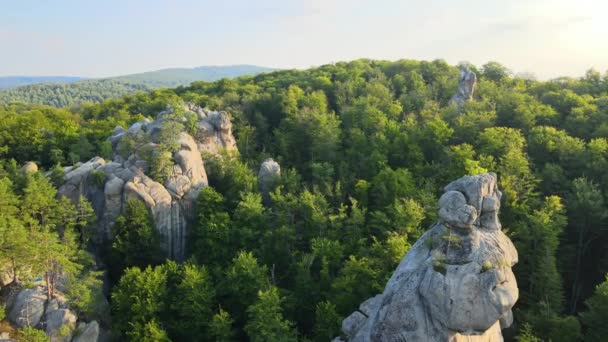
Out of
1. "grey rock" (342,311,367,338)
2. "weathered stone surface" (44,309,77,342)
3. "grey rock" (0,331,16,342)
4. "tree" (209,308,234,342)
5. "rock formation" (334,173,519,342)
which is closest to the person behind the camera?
"rock formation" (334,173,519,342)

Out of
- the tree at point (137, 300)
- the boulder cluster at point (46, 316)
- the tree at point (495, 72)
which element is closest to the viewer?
the boulder cluster at point (46, 316)

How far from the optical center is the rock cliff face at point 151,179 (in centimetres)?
4284

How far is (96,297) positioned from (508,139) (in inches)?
1705

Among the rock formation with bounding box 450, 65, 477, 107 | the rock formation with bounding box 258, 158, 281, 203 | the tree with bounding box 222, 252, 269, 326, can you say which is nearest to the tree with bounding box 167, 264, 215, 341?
the tree with bounding box 222, 252, 269, 326

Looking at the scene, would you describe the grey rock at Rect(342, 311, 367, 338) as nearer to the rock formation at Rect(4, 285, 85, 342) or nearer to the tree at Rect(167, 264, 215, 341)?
the tree at Rect(167, 264, 215, 341)

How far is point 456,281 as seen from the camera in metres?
22.2

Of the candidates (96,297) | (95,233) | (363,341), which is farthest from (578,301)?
(95,233)

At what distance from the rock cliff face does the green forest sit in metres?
1.77

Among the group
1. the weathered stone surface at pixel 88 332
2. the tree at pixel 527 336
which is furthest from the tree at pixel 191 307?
the tree at pixel 527 336

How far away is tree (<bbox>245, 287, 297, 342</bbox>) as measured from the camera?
31062 millimetres

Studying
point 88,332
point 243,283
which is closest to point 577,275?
point 243,283

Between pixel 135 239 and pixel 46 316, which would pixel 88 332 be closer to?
pixel 46 316

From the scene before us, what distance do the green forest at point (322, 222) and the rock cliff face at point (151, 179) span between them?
5.82 ft

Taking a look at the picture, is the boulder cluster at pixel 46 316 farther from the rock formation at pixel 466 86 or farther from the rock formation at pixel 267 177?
the rock formation at pixel 466 86
